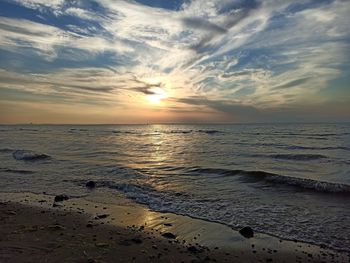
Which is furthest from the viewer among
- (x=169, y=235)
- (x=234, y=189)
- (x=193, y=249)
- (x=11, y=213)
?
(x=234, y=189)

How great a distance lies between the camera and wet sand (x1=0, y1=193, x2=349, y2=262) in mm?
6363

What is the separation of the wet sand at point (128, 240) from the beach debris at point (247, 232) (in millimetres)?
132

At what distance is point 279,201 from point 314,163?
13307mm

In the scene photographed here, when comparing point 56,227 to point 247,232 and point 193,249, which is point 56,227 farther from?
point 247,232

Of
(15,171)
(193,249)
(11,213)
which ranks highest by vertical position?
(193,249)

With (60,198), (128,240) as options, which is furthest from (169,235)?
(60,198)

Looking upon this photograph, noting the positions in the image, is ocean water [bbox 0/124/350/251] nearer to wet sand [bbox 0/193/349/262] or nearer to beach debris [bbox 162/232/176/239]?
wet sand [bbox 0/193/349/262]

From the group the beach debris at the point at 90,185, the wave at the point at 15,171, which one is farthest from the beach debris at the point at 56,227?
the wave at the point at 15,171

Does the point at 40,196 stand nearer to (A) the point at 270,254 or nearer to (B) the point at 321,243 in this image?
(A) the point at 270,254

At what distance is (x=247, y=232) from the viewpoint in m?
8.08

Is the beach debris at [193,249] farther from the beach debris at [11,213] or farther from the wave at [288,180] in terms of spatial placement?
the wave at [288,180]

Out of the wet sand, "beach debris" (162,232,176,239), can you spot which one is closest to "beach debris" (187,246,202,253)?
the wet sand

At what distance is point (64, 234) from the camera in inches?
300

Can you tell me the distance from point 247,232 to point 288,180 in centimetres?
884
